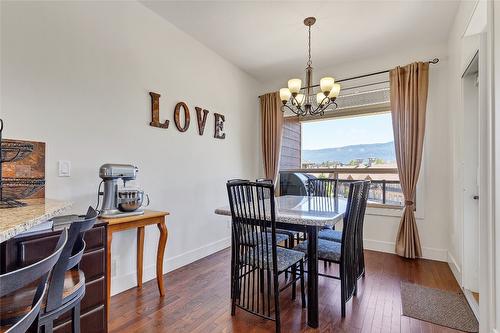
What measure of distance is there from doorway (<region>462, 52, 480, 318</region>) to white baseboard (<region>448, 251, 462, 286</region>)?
231 millimetres

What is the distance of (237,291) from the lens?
6.88 feet

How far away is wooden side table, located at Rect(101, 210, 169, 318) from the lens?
196 centimetres

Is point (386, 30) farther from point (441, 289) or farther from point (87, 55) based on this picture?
point (87, 55)

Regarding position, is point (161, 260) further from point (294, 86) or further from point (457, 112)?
point (457, 112)

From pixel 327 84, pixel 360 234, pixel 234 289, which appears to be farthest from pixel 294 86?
pixel 234 289

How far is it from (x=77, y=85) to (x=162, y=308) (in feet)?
6.48

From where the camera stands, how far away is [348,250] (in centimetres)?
214

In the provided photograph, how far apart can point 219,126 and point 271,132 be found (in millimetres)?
1038

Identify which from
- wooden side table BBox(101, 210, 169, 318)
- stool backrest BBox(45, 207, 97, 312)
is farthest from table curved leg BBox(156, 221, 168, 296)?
stool backrest BBox(45, 207, 97, 312)

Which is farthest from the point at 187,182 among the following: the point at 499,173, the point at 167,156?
the point at 499,173

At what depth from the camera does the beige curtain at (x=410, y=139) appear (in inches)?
129

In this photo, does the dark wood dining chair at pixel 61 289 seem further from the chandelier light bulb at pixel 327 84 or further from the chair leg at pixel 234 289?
the chandelier light bulb at pixel 327 84

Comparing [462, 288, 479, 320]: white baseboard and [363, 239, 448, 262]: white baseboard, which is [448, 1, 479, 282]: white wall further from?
[462, 288, 479, 320]: white baseboard

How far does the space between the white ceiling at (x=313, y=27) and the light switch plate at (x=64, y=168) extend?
1.76 metres
